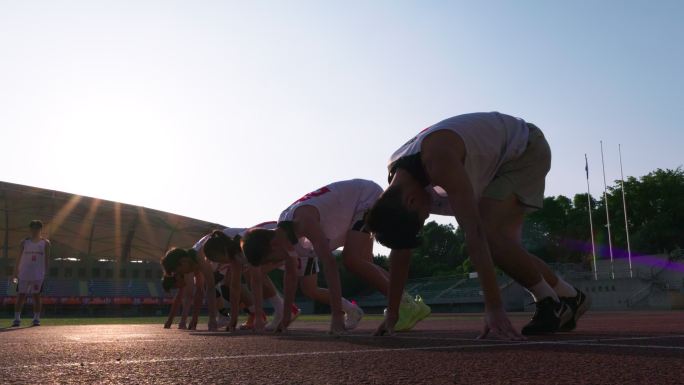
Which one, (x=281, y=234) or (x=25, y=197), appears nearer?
(x=281, y=234)

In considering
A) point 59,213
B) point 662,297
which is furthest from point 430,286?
point 59,213

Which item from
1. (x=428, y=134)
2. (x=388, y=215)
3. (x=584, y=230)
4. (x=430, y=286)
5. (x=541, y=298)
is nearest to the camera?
(x=388, y=215)

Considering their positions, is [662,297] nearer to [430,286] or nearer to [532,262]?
[430,286]

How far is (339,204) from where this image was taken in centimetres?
669

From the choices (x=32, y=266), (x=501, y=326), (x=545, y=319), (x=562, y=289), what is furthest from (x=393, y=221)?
(x=32, y=266)

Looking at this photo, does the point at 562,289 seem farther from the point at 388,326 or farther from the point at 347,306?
the point at 347,306

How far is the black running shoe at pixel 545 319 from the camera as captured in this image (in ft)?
13.1

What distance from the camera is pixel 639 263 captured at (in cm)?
4056

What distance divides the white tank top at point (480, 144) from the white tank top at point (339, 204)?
225cm

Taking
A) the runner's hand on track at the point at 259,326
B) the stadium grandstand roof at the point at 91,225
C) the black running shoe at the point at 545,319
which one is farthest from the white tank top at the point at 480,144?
the stadium grandstand roof at the point at 91,225

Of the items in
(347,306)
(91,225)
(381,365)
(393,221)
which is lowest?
(381,365)

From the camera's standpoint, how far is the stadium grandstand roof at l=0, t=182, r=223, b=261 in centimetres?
3706

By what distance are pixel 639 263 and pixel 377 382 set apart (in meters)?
42.9

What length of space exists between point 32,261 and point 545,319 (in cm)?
1091
